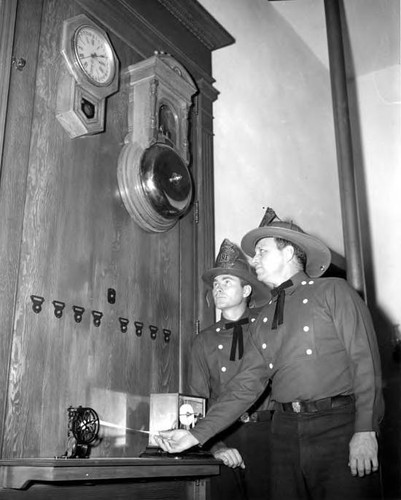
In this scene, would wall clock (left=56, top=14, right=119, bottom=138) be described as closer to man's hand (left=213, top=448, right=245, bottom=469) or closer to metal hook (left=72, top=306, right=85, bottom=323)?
metal hook (left=72, top=306, right=85, bottom=323)

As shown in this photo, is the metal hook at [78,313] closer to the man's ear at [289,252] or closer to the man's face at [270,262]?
the man's face at [270,262]

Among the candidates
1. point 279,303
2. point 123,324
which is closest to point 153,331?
point 123,324

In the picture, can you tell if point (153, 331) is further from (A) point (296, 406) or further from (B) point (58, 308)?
(A) point (296, 406)

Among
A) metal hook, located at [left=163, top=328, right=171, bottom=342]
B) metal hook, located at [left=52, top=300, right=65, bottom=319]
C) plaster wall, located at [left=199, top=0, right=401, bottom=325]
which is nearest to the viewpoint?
metal hook, located at [left=52, top=300, right=65, bottom=319]

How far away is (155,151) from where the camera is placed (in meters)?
3.40

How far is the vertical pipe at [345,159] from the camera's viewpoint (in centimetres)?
389

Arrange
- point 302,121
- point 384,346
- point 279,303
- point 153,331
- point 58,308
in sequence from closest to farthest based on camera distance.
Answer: point 58,308, point 279,303, point 153,331, point 302,121, point 384,346

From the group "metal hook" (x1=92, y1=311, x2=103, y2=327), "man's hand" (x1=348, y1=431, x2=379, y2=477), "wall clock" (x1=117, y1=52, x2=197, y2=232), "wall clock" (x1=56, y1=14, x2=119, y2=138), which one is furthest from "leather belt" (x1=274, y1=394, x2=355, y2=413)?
"wall clock" (x1=56, y1=14, x2=119, y2=138)

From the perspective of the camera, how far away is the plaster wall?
456 centimetres

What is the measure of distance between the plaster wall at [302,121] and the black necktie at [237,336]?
936 millimetres

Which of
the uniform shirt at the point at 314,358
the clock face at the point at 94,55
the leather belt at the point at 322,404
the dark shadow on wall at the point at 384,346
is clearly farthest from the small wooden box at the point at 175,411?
the dark shadow on wall at the point at 384,346

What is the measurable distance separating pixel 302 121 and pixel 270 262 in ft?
10.8

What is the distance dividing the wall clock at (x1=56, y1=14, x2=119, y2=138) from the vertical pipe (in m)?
1.82

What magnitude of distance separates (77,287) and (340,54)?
9.39 ft
